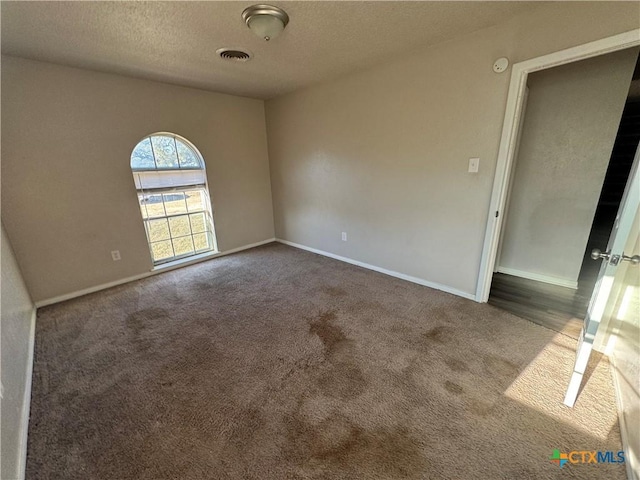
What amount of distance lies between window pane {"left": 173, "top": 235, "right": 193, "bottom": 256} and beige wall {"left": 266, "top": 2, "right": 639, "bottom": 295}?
1787 mm

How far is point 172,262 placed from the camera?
146 inches

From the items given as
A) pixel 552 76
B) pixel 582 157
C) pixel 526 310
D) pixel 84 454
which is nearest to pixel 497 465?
pixel 526 310

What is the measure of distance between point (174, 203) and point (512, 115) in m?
3.85

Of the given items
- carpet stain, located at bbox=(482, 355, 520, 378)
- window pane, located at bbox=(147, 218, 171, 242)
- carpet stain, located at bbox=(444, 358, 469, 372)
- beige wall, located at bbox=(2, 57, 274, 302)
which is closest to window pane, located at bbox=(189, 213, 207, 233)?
window pane, located at bbox=(147, 218, 171, 242)

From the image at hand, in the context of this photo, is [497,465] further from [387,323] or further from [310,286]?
[310,286]

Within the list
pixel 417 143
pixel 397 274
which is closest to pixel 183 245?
pixel 397 274

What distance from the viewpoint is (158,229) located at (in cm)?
353

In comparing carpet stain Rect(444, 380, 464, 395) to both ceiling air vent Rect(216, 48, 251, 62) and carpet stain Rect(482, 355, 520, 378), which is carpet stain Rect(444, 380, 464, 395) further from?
ceiling air vent Rect(216, 48, 251, 62)

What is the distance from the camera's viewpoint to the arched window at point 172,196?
329cm

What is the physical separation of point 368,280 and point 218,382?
6.40 ft

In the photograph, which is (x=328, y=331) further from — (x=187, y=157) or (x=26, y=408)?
(x=187, y=157)

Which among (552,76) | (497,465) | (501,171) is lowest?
(497,465)

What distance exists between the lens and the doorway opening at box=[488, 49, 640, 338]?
2406 millimetres

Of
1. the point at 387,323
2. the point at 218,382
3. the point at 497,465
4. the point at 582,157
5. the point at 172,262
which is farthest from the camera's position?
the point at 172,262
